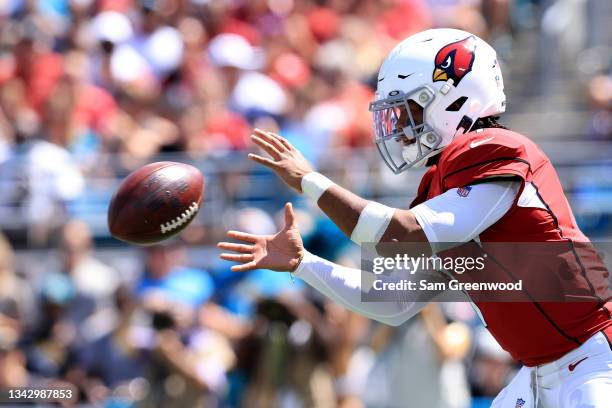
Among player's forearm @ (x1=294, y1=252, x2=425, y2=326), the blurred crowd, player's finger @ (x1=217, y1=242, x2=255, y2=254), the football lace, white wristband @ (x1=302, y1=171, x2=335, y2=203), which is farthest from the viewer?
the blurred crowd

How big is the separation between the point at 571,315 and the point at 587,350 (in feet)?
0.43

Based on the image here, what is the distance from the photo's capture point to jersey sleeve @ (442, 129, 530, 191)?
392 centimetres

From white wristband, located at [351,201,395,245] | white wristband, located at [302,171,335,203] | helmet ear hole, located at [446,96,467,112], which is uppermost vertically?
helmet ear hole, located at [446,96,467,112]

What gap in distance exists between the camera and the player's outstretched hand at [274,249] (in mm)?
4180

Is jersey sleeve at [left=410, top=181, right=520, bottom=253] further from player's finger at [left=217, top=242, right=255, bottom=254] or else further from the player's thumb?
player's finger at [left=217, top=242, right=255, bottom=254]

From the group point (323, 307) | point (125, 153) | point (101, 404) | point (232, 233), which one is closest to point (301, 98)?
point (125, 153)

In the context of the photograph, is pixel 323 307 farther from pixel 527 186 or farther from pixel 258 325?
pixel 527 186

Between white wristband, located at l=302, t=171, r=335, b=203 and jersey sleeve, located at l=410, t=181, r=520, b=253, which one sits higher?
white wristband, located at l=302, t=171, r=335, b=203

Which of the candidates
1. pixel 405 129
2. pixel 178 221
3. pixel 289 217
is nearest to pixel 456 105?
pixel 405 129

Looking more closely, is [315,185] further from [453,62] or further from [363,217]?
[453,62]

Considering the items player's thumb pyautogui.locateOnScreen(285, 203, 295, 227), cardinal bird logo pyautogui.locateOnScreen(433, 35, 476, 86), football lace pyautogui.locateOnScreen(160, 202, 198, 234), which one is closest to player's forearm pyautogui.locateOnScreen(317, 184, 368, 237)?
player's thumb pyautogui.locateOnScreen(285, 203, 295, 227)

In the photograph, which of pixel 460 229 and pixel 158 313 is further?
pixel 158 313

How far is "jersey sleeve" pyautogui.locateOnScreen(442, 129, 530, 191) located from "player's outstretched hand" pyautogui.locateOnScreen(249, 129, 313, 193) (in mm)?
534

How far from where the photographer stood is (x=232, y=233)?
4.17 metres
